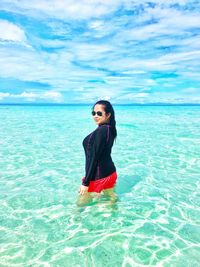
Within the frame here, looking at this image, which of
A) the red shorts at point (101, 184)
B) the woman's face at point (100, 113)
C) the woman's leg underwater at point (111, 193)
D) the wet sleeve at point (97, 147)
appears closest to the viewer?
the wet sleeve at point (97, 147)

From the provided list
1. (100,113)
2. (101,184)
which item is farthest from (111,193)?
(100,113)

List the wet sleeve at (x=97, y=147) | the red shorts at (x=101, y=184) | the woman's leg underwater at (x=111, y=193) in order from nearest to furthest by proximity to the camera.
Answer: the wet sleeve at (x=97, y=147) → the red shorts at (x=101, y=184) → the woman's leg underwater at (x=111, y=193)

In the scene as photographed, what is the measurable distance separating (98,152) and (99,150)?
4 centimetres

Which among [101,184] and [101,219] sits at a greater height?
[101,184]

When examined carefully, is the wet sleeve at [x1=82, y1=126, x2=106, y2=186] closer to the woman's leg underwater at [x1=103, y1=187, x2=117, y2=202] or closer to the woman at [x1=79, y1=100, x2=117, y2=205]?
the woman at [x1=79, y1=100, x2=117, y2=205]

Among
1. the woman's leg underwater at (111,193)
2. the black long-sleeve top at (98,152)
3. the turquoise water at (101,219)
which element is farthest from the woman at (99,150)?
the turquoise water at (101,219)

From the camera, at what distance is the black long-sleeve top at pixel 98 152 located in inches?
160

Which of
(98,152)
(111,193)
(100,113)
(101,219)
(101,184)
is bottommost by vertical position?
(101,219)

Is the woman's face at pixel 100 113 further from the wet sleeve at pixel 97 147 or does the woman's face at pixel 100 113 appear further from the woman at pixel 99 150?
the wet sleeve at pixel 97 147

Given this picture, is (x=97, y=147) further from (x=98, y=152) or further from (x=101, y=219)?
(x=101, y=219)

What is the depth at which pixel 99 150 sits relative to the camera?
409cm

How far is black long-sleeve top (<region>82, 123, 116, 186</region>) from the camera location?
13.4 ft

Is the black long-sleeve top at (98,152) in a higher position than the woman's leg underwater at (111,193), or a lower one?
higher

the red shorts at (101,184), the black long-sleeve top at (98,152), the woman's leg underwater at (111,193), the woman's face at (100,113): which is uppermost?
the woman's face at (100,113)
